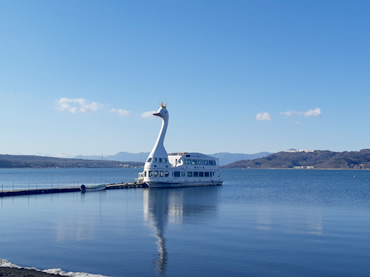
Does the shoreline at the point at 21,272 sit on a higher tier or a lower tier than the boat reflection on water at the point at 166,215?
higher

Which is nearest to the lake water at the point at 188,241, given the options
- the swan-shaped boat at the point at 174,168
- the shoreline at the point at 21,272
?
the shoreline at the point at 21,272

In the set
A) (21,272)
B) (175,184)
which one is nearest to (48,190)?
(175,184)

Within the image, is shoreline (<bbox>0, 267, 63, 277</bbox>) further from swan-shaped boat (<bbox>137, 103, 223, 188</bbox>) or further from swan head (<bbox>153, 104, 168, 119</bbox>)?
swan head (<bbox>153, 104, 168, 119</bbox>)

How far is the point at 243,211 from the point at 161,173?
125 feet

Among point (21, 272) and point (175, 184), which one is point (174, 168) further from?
point (21, 272)

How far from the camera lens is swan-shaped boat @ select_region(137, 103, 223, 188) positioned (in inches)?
3366

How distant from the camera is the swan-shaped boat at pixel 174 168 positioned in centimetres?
8550

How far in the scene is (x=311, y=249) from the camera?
28.2m

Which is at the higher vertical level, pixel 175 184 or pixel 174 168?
pixel 174 168

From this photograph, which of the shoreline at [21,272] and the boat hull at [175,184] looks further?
the boat hull at [175,184]

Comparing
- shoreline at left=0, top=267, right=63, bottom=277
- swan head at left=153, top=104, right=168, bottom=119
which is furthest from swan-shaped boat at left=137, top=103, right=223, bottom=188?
shoreline at left=0, top=267, right=63, bottom=277

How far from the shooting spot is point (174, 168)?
89250mm

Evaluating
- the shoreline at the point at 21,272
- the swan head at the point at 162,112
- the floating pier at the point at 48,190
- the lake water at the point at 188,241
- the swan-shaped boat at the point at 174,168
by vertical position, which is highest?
the swan head at the point at 162,112

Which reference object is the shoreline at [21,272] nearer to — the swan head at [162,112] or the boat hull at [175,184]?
the boat hull at [175,184]
